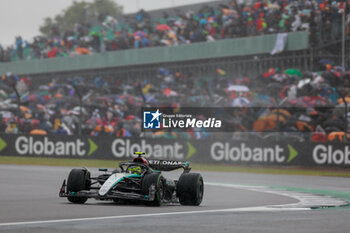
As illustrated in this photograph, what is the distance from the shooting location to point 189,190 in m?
12.8

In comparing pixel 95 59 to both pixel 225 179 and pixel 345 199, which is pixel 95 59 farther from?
pixel 345 199

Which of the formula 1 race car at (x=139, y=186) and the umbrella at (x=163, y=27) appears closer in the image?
the formula 1 race car at (x=139, y=186)

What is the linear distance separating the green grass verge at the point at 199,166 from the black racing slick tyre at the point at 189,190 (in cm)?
1428

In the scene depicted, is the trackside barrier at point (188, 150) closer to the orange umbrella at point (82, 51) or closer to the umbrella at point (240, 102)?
the umbrella at point (240, 102)

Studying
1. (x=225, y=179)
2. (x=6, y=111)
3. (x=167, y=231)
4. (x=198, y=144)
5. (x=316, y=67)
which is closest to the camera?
(x=167, y=231)

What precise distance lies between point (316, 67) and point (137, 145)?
8.93m

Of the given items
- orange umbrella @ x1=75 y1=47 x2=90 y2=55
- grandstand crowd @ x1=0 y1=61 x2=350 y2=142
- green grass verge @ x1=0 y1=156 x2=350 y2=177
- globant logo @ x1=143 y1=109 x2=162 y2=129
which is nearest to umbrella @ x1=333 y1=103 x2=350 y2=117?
grandstand crowd @ x1=0 y1=61 x2=350 y2=142

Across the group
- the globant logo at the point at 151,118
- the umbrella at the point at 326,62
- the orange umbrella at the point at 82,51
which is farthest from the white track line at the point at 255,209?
the orange umbrella at the point at 82,51

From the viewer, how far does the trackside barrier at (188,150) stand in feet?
88.9

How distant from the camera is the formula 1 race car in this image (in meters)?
11.8

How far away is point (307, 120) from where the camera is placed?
27125 millimetres

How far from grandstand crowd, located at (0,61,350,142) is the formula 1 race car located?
13.4 m

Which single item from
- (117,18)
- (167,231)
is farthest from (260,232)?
(117,18)

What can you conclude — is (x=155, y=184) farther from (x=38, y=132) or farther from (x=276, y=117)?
(x=38, y=132)
